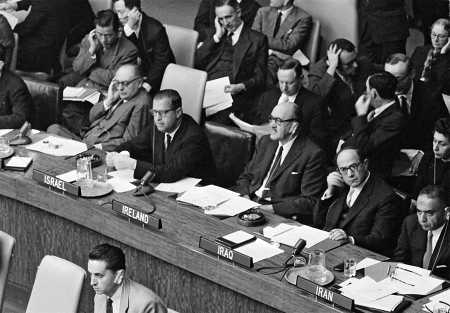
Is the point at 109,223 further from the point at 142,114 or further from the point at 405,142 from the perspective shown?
the point at 405,142


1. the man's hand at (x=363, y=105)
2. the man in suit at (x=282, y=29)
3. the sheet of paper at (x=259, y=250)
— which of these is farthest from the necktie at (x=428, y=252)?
the man in suit at (x=282, y=29)

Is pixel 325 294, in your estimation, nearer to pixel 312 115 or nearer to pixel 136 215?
pixel 136 215

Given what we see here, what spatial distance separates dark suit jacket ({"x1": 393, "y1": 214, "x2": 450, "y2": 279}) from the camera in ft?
13.0

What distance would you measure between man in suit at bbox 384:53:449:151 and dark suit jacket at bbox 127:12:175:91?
4.68ft

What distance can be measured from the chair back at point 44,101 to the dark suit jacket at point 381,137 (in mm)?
1828

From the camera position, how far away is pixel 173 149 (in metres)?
4.84

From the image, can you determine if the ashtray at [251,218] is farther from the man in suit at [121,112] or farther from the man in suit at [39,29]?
the man in suit at [39,29]

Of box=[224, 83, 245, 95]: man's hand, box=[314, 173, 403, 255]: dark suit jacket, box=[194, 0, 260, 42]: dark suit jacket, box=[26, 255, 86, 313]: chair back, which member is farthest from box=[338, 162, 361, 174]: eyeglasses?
box=[194, 0, 260, 42]: dark suit jacket

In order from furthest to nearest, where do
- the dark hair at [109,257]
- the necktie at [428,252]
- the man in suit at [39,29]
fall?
1. the man in suit at [39,29]
2. the necktie at [428,252]
3. the dark hair at [109,257]

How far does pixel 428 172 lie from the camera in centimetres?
472

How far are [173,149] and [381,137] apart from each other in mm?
1094

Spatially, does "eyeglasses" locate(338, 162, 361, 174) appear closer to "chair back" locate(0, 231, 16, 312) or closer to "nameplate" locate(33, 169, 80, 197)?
"nameplate" locate(33, 169, 80, 197)

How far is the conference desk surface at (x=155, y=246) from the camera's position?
3.78m

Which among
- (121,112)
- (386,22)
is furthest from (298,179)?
(386,22)
